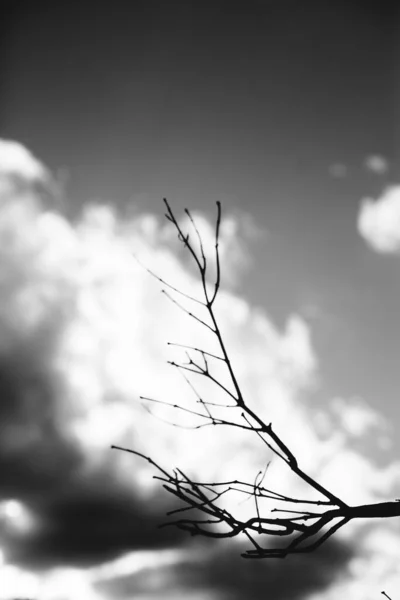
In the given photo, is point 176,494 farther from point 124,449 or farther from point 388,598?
point 388,598

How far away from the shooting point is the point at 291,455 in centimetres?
331

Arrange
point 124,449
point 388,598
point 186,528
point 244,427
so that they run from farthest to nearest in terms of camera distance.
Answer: point 388,598 < point 244,427 < point 124,449 < point 186,528

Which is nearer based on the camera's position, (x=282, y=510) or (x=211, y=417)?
(x=282, y=510)

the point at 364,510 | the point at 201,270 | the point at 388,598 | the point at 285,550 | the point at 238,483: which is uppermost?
the point at 201,270

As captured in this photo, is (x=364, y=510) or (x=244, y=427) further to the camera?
(x=244, y=427)

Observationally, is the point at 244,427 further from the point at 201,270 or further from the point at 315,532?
the point at 201,270

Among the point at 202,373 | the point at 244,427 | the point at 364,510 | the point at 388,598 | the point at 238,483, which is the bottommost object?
the point at 388,598

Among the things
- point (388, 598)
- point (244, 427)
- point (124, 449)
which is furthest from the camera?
point (388, 598)

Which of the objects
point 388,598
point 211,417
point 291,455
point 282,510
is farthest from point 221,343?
point 388,598

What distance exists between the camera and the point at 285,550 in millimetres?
3027

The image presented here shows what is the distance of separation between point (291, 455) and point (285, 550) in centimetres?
63

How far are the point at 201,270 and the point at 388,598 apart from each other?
10.6ft

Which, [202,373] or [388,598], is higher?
[202,373]

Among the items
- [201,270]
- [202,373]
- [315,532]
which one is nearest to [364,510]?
[315,532]
